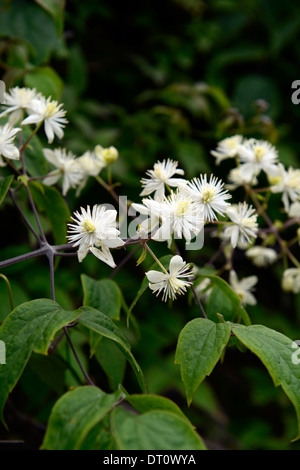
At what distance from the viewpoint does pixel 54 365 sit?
36.9 inches

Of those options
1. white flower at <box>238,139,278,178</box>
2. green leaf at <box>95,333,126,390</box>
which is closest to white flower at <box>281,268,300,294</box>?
white flower at <box>238,139,278,178</box>

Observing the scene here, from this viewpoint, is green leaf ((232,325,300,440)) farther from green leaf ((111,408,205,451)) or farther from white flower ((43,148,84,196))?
white flower ((43,148,84,196))

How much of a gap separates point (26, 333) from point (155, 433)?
236 millimetres

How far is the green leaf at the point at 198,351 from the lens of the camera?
2.21 ft

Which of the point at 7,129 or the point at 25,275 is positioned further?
the point at 25,275

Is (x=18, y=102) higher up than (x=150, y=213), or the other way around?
(x=18, y=102)

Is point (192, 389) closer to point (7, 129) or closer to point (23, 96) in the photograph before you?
point (7, 129)

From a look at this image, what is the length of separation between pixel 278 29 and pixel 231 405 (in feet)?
6.03

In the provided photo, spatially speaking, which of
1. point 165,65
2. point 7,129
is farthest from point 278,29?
point 7,129

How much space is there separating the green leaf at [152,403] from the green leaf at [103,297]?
303 mm

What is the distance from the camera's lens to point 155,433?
0.56 meters

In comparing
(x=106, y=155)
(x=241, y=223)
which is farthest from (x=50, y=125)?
(x=241, y=223)

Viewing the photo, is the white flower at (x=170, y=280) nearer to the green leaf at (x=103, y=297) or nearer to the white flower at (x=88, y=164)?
the green leaf at (x=103, y=297)

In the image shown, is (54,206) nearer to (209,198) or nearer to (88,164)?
(88,164)
